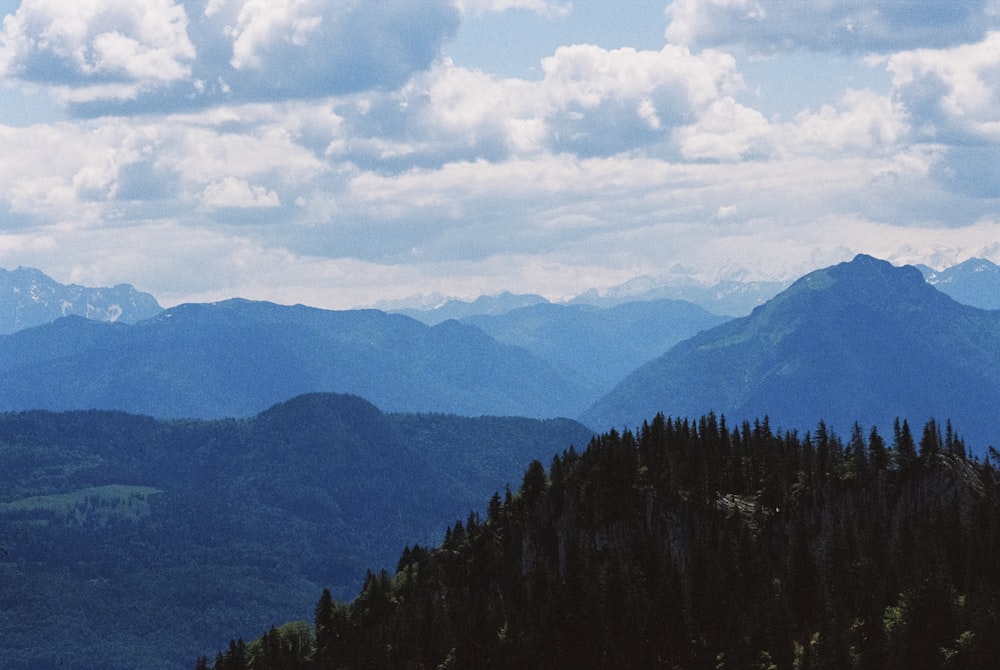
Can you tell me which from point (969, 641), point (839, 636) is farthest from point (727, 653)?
point (969, 641)

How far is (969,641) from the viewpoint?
167000 mm

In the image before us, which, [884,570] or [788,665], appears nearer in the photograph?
[788,665]

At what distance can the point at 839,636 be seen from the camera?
174m

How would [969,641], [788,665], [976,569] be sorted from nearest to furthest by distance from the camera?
[969,641], [788,665], [976,569]

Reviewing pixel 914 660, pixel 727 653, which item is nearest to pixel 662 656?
pixel 727 653

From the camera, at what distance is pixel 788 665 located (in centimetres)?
17925

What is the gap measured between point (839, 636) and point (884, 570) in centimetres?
2789

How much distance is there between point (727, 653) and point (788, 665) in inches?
557

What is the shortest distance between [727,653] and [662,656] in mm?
10621

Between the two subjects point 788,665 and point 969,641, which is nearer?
point 969,641

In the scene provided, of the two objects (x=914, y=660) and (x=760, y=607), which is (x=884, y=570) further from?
(x=914, y=660)

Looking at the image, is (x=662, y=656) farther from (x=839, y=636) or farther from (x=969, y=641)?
(x=969, y=641)

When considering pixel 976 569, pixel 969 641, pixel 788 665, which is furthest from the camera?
pixel 976 569

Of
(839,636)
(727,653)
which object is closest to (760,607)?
(727,653)
